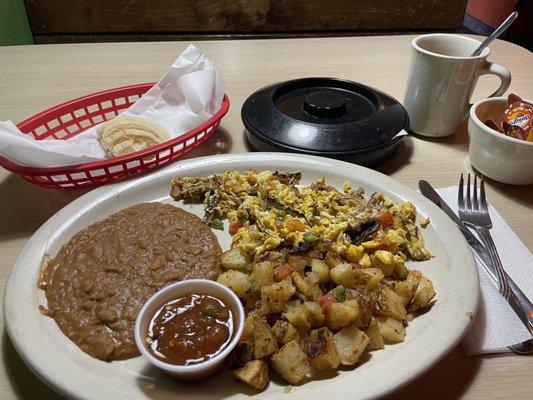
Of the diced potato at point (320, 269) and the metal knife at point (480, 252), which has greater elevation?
the diced potato at point (320, 269)

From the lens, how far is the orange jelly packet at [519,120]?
1686 mm

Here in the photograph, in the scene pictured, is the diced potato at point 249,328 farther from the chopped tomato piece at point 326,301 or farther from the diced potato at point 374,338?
the diced potato at point 374,338

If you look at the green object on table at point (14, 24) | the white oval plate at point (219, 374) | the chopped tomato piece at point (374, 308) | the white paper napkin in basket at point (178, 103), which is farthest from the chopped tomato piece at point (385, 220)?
the green object on table at point (14, 24)

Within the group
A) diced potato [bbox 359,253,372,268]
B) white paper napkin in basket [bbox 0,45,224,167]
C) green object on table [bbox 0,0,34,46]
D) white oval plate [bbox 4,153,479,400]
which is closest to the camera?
white oval plate [bbox 4,153,479,400]

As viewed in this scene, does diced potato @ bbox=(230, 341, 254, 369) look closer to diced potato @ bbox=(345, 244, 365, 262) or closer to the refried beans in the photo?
the refried beans

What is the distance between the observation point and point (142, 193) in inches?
63.9

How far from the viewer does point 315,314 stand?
1.13 metres

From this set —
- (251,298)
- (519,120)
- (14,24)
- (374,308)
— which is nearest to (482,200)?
(519,120)

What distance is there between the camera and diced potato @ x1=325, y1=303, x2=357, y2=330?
3.64ft

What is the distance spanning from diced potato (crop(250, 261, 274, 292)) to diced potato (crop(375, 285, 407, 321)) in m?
0.28

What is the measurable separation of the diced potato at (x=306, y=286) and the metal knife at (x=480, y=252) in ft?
1.71

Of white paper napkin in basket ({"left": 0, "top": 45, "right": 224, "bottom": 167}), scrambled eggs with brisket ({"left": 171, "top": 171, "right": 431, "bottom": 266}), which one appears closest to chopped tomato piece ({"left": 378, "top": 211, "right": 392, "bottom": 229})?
scrambled eggs with brisket ({"left": 171, "top": 171, "right": 431, "bottom": 266})

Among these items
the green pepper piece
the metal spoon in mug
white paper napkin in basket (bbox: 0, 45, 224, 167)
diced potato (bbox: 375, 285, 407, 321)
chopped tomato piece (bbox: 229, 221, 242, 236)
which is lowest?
chopped tomato piece (bbox: 229, 221, 242, 236)

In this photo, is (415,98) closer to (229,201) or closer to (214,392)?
(229,201)
